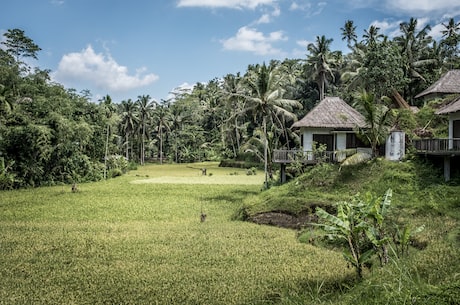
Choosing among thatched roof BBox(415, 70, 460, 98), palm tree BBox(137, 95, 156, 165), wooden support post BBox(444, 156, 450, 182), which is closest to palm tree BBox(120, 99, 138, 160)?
palm tree BBox(137, 95, 156, 165)

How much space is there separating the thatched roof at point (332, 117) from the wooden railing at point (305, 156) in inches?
74.4

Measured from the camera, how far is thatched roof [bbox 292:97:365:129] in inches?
870

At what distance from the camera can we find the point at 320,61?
37156 mm

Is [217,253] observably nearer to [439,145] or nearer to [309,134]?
[439,145]

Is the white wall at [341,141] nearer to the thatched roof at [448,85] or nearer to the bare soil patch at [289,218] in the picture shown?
the thatched roof at [448,85]

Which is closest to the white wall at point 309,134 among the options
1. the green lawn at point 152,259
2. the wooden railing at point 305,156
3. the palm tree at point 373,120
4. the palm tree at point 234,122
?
the wooden railing at point 305,156

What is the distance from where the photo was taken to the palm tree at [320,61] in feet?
121

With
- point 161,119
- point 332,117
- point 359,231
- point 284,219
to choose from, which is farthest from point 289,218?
point 161,119

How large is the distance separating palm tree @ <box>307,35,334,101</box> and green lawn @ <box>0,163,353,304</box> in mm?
23327

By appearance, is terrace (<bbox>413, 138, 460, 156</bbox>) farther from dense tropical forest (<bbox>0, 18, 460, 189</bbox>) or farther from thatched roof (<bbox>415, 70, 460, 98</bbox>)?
thatched roof (<bbox>415, 70, 460, 98</bbox>)

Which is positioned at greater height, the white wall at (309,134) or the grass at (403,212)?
the white wall at (309,134)

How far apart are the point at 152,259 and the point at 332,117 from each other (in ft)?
50.9

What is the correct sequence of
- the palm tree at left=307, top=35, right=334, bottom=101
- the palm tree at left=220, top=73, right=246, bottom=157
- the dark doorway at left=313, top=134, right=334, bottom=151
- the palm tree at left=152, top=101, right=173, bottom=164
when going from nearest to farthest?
1. the dark doorway at left=313, top=134, right=334, bottom=151
2. the palm tree at left=307, top=35, right=334, bottom=101
3. the palm tree at left=220, top=73, right=246, bottom=157
4. the palm tree at left=152, top=101, right=173, bottom=164

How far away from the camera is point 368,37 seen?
3831cm
